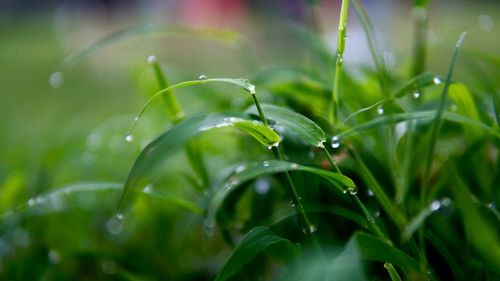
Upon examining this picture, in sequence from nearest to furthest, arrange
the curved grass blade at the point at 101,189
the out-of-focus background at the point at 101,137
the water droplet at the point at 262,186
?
the curved grass blade at the point at 101,189 < the water droplet at the point at 262,186 < the out-of-focus background at the point at 101,137

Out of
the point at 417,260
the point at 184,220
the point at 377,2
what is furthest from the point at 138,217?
the point at 377,2

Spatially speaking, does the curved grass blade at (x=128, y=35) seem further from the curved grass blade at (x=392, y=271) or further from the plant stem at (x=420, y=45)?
the curved grass blade at (x=392, y=271)

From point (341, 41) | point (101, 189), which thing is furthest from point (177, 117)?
point (341, 41)

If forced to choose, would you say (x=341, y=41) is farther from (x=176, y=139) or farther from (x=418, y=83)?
(x=176, y=139)

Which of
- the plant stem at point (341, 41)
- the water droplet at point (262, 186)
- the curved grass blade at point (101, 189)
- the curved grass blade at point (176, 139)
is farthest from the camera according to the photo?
the water droplet at point (262, 186)

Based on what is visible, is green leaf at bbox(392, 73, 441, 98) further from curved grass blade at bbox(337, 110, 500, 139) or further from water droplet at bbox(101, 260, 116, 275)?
water droplet at bbox(101, 260, 116, 275)

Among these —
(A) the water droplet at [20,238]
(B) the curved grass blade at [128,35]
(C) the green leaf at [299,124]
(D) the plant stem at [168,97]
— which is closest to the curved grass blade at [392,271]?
(C) the green leaf at [299,124]
